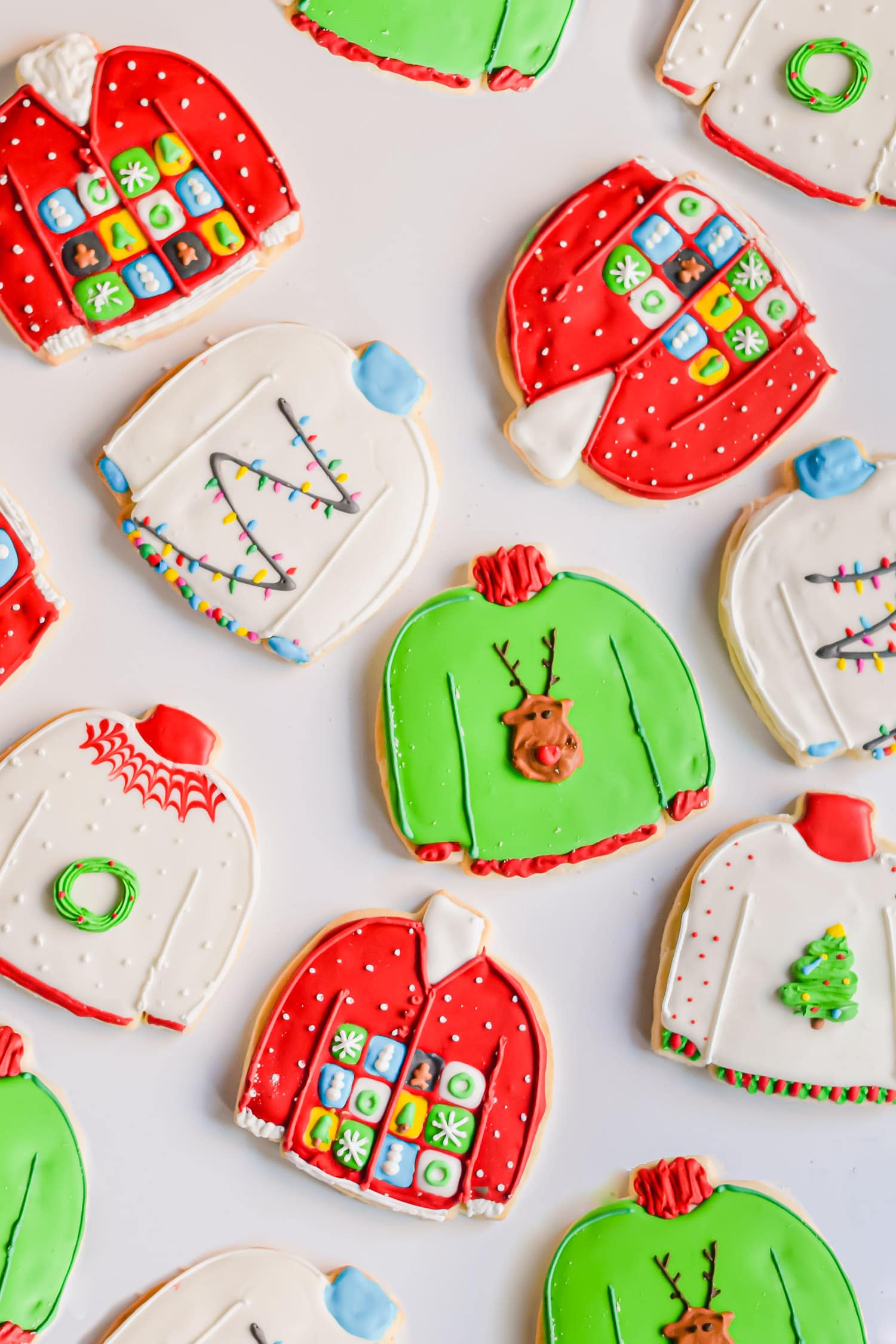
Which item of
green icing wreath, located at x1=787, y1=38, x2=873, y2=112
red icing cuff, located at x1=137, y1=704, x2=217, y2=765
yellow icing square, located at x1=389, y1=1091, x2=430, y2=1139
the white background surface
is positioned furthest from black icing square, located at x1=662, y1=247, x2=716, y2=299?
yellow icing square, located at x1=389, y1=1091, x2=430, y2=1139

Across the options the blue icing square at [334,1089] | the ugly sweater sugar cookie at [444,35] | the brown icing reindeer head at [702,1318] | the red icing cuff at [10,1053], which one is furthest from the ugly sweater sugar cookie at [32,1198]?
the ugly sweater sugar cookie at [444,35]

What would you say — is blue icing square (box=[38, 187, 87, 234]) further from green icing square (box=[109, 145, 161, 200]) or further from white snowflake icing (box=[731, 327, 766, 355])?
white snowflake icing (box=[731, 327, 766, 355])

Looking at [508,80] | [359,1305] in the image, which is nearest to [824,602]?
[508,80]

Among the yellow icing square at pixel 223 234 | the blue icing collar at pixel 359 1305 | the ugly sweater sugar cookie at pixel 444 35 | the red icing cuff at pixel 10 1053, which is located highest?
the ugly sweater sugar cookie at pixel 444 35

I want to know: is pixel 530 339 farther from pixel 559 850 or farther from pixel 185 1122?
pixel 185 1122

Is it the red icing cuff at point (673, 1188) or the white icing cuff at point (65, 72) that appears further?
the red icing cuff at point (673, 1188)

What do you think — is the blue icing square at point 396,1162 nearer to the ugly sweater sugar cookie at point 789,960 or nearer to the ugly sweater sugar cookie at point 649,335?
the ugly sweater sugar cookie at point 789,960

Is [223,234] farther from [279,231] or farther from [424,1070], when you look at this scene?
[424,1070]
